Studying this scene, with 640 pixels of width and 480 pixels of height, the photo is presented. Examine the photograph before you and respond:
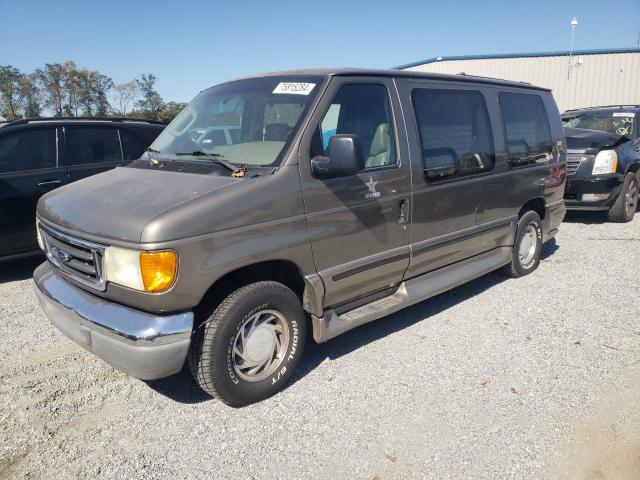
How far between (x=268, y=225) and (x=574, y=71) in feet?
82.6

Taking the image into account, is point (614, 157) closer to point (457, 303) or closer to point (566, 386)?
point (457, 303)

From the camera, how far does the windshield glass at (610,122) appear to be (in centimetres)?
917

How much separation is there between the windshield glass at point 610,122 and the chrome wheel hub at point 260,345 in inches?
337

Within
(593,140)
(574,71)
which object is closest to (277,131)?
(593,140)

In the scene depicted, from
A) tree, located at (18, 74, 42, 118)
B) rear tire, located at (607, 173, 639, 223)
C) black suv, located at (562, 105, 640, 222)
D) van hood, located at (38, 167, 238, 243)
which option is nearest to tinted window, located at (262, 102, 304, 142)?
van hood, located at (38, 167, 238, 243)

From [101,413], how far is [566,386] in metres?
3.00

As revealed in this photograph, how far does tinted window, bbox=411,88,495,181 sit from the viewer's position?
3.90m

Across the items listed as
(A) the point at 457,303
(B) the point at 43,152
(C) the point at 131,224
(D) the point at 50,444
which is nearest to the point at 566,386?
(A) the point at 457,303

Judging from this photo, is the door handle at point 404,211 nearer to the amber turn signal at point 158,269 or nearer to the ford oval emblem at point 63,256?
the amber turn signal at point 158,269

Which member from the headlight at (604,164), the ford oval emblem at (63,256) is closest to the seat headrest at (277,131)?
the ford oval emblem at (63,256)

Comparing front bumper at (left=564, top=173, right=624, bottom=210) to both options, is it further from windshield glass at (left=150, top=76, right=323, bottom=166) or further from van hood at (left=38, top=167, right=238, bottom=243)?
van hood at (left=38, top=167, right=238, bottom=243)

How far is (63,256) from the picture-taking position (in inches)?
122

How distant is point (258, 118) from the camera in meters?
3.41

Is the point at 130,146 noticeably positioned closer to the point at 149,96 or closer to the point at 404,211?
the point at 404,211
